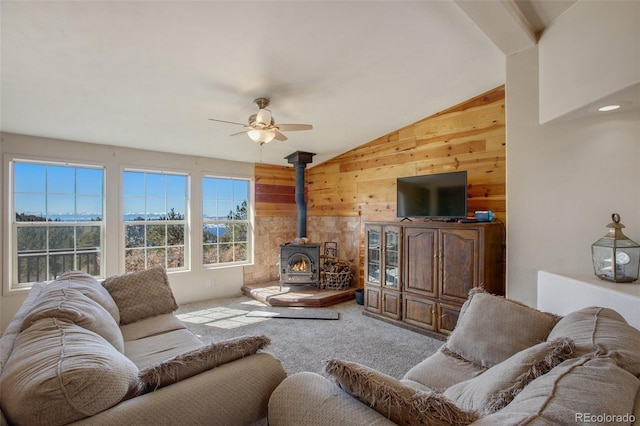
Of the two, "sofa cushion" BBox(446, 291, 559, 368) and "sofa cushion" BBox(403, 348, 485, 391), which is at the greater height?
"sofa cushion" BBox(446, 291, 559, 368)

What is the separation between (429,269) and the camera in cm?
358

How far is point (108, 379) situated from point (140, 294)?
1.86 metres

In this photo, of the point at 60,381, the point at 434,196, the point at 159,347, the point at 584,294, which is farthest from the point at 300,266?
the point at 60,381

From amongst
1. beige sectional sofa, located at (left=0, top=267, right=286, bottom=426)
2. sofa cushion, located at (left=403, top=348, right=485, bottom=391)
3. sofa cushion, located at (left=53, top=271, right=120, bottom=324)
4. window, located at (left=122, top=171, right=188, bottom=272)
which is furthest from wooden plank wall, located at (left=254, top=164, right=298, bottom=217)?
sofa cushion, located at (left=403, top=348, right=485, bottom=391)

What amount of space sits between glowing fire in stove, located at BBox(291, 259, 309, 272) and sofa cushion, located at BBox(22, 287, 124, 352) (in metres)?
3.39

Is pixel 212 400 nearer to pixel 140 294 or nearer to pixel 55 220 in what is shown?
pixel 140 294

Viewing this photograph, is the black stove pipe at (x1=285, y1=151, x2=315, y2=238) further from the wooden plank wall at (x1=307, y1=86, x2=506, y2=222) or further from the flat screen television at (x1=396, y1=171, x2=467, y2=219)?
the flat screen television at (x1=396, y1=171, x2=467, y2=219)

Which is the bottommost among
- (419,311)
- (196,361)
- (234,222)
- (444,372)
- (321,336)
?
(321,336)

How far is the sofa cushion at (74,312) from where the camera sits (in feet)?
5.00

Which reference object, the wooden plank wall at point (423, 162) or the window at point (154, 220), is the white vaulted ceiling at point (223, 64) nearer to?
the wooden plank wall at point (423, 162)

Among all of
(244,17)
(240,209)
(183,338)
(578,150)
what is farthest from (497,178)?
(240,209)

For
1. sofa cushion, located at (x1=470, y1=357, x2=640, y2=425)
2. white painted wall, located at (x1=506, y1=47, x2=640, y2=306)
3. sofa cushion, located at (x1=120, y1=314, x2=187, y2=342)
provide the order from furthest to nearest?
sofa cushion, located at (x1=120, y1=314, x2=187, y2=342)
white painted wall, located at (x1=506, y1=47, x2=640, y2=306)
sofa cushion, located at (x1=470, y1=357, x2=640, y2=425)

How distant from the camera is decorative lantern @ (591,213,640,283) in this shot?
1976 mm

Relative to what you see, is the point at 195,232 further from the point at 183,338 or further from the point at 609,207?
the point at 609,207
